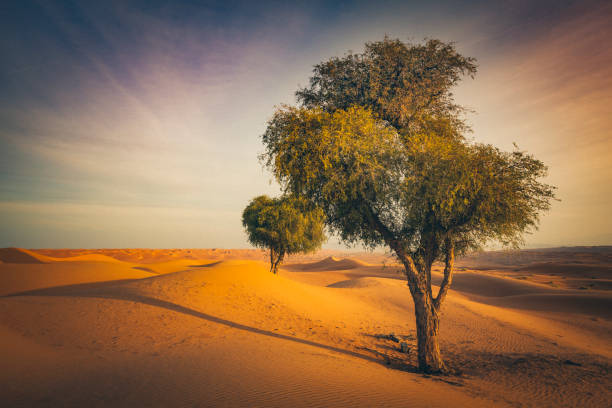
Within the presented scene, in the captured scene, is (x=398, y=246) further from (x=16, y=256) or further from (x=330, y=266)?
(x=16, y=256)

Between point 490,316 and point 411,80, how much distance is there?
64.1ft

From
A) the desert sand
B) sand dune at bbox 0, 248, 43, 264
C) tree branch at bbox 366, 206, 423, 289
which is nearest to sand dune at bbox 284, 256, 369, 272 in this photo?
the desert sand

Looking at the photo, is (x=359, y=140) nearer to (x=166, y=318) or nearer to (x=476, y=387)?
(x=476, y=387)

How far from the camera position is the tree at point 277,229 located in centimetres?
2909

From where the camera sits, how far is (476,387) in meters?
9.38

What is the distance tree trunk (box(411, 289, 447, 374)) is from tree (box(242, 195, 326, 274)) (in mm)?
16913

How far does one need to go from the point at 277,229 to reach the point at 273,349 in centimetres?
1948

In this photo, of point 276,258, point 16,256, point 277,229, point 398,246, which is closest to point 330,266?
Result: point 276,258

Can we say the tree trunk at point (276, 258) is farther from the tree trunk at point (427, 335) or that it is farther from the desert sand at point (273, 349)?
the tree trunk at point (427, 335)

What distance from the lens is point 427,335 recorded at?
10.9 meters

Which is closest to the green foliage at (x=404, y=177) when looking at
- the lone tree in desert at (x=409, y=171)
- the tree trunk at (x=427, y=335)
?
the lone tree in desert at (x=409, y=171)

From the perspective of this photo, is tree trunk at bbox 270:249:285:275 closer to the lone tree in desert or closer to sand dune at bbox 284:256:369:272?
the lone tree in desert

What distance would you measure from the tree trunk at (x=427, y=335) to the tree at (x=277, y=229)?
16.9 m

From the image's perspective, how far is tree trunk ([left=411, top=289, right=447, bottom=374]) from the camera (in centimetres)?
1076
